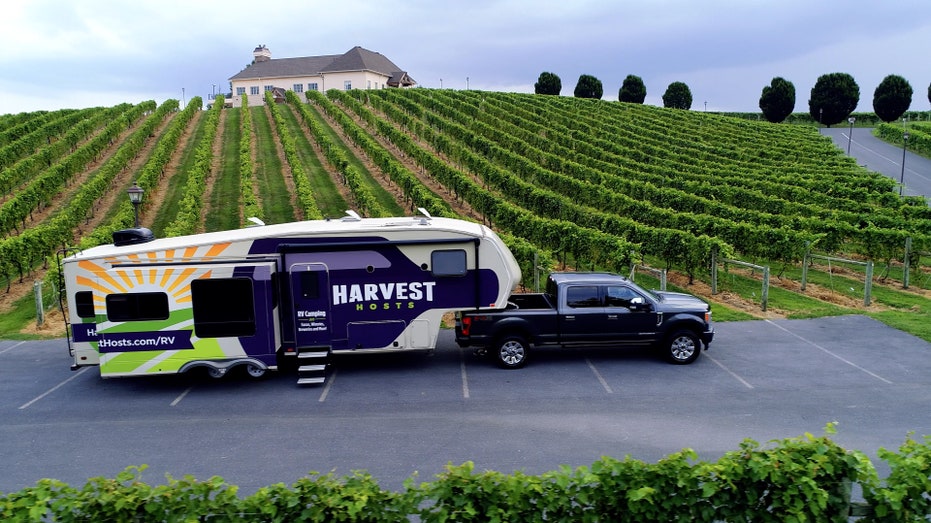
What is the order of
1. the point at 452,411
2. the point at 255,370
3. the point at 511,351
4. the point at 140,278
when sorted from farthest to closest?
the point at 511,351, the point at 255,370, the point at 140,278, the point at 452,411

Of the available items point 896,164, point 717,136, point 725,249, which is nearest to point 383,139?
point 717,136

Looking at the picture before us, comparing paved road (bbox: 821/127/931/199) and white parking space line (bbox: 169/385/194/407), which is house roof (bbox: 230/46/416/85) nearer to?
paved road (bbox: 821/127/931/199)

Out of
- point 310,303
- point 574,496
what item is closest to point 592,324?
point 310,303

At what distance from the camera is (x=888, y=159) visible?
57219 millimetres

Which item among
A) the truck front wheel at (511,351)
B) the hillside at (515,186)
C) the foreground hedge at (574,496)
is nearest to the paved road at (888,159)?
the hillside at (515,186)

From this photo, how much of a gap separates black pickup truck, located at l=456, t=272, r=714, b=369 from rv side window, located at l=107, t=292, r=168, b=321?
6.02 metres

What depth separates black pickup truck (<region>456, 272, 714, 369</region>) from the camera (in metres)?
12.9

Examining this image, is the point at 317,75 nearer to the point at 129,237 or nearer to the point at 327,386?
the point at 129,237

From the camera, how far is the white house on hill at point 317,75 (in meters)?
98.8

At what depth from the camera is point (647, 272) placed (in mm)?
21844

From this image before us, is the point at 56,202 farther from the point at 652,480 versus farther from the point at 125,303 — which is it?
the point at 652,480

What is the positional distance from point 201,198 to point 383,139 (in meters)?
21.6

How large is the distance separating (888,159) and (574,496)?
6622cm

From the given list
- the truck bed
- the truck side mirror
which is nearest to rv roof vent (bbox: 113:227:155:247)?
the truck bed
